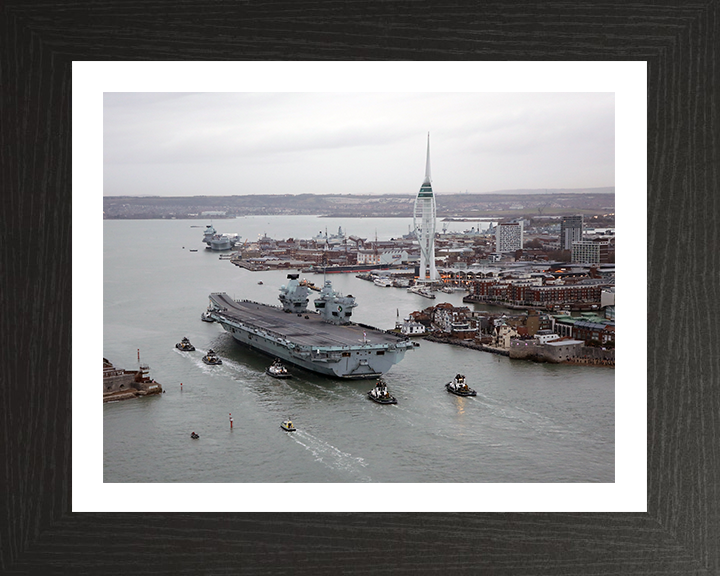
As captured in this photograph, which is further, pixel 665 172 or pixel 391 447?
pixel 391 447

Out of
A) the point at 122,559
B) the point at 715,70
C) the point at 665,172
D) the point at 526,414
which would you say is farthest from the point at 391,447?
the point at 715,70

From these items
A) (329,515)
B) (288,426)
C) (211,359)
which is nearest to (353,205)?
(288,426)

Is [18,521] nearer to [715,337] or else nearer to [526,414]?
[715,337]

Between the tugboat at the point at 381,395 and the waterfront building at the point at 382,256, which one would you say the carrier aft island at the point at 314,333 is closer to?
the tugboat at the point at 381,395

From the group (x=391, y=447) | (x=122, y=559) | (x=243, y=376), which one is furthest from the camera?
(x=243, y=376)

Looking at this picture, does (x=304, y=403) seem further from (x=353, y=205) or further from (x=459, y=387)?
(x=353, y=205)
